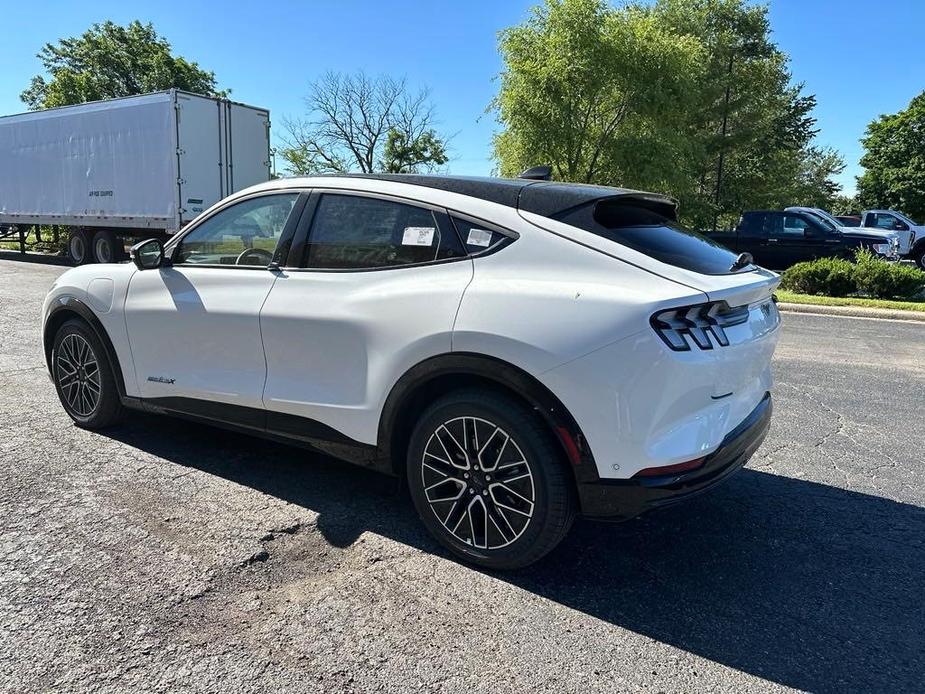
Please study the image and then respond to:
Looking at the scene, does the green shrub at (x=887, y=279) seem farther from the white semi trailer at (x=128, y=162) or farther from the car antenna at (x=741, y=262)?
the white semi trailer at (x=128, y=162)

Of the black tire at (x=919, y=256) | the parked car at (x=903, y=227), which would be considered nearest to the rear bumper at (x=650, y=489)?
the parked car at (x=903, y=227)

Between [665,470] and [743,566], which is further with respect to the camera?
[743,566]

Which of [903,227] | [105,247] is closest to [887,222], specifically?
[903,227]

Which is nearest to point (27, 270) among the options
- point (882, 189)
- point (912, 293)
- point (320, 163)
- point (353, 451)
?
point (353, 451)

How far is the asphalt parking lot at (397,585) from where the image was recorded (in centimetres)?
234

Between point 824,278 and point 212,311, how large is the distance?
12.9m

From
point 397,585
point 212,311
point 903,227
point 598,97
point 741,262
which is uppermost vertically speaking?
point 598,97

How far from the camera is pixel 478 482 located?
2934mm

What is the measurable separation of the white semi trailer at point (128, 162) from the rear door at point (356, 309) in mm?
14306

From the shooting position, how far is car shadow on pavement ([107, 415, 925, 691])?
2479 mm

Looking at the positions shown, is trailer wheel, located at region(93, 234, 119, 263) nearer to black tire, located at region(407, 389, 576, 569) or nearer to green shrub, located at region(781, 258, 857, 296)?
green shrub, located at region(781, 258, 857, 296)

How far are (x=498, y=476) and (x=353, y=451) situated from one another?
2.72ft

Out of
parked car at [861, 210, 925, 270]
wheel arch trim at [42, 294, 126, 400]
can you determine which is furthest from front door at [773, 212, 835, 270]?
wheel arch trim at [42, 294, 126, 400]

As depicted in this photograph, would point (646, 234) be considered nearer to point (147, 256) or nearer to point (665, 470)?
point (665, 470)
